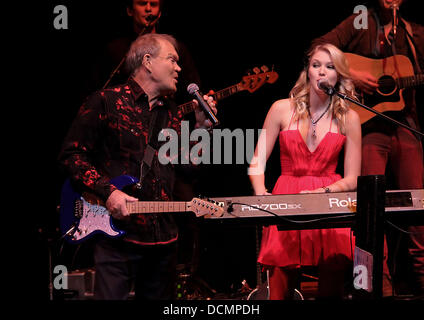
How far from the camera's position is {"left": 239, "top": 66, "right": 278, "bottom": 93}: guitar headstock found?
527 cm

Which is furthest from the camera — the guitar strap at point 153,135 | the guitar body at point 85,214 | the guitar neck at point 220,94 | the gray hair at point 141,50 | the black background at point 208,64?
the black background at point 208,64

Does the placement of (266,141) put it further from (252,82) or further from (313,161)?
(252,82)

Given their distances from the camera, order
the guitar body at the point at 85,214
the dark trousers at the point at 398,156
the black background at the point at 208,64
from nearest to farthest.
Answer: the guitar body at the point at 85,214
the dark trousers at the point at 398,156
the black background at the point at 208,64

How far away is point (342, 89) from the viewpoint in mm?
3846

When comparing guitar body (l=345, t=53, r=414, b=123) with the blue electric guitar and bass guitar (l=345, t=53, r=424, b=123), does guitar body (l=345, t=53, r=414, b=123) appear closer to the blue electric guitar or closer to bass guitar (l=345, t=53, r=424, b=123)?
bass guitar (l=345, t=53, r=424, b=123)

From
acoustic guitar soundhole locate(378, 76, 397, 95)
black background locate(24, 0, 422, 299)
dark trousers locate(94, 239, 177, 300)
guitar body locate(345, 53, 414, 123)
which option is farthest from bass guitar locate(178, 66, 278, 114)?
dark trousers locate(94, 239, 177, 300)

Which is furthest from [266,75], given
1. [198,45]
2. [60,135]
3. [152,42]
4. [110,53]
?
[60,135]

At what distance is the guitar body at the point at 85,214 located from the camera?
325 cm

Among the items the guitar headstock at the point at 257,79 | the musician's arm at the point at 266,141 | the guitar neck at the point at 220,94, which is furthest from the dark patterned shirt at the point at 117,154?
the guitar headstock at the point at 257,79

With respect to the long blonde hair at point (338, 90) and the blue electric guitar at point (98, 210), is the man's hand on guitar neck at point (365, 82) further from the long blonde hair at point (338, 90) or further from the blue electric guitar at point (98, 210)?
the blue electric guitar at point (98, 210)

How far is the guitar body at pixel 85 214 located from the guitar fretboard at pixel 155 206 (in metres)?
0.16

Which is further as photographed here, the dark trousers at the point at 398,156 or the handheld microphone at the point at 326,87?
the dark trousers at the point at 398,156

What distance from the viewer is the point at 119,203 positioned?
10.2 ft

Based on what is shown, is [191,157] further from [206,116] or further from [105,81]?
[105,81]
